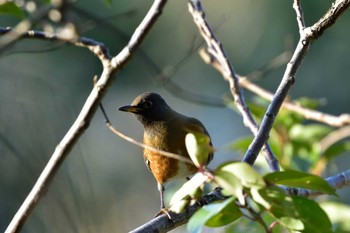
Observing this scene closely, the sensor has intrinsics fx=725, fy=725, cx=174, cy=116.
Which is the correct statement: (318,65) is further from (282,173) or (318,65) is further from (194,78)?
(282,173)

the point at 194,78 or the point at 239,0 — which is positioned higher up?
the point at 239,0

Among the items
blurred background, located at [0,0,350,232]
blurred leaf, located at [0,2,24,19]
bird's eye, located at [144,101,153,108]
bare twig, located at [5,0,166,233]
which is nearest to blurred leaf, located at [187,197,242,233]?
bare twig, located at [5,0,166,233]

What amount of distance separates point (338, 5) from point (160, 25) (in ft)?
26.3

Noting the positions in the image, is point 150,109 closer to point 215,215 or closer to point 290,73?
point 290,73

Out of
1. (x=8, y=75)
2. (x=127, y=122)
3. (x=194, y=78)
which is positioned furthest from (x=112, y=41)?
(x=8, y=75)

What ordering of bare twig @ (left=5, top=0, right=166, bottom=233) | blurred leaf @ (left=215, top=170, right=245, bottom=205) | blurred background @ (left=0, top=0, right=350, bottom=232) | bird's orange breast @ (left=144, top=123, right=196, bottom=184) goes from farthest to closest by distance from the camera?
blurred background @ (left=0, top=0, right=350, bottom=232) < bird's orange breast @ (left=144, top=123, right=196, bottom=184) < bare twig @ (left=5, top=0, right=166, bottom=233) < blurred leaf @ (left=215, top=170, right=245, bottom=205)

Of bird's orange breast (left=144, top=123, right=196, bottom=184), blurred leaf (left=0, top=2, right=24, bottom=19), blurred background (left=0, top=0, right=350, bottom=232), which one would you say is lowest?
bird's orange breast (left=144, top=123, right=196, bottom=184)

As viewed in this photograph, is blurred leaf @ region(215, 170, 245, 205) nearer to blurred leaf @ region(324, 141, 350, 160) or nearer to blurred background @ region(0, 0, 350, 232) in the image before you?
blurred leaf @ region(324, 141, 350, 160)

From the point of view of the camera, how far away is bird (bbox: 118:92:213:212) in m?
3.64

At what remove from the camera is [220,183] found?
187cm

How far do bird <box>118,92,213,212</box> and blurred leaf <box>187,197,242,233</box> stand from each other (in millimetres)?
1253

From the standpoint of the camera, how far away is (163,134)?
384cm

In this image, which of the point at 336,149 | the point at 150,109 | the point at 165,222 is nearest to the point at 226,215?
the point at 165,222

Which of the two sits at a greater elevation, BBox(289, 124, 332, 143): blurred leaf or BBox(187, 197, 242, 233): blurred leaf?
BBox(289, 124, 332, 143): blurred leaf
